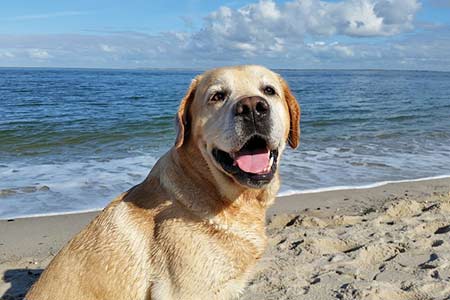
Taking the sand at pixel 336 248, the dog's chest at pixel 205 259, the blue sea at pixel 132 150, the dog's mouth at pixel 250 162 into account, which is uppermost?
the dog's mouth at pixel 250 162

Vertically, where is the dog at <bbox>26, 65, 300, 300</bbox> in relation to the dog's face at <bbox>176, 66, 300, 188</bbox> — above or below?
below

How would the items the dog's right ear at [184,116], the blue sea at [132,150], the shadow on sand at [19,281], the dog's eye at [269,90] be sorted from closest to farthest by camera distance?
1. the dog's right ear at [184,116]
2. the dog's eye at [269,90]
3. the shadow on sand at [19,281]
4. the blue sea at [132,150]

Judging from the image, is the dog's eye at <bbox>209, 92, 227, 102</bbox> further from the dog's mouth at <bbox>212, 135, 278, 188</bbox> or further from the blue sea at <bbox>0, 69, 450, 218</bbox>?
the blue sea at <bbox>0, 69, 450, 218</bbox>

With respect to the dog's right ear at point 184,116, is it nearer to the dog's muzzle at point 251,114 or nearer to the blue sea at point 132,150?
the dog's muzzle at point 251,114

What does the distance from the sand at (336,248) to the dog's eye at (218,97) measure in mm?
1888

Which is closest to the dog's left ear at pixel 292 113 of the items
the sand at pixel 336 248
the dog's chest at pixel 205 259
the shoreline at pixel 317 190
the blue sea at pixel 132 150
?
the dog's chest at pixel 205 259

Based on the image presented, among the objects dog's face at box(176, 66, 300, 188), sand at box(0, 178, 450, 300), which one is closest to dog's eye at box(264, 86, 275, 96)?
dog's face at box(176, 66, 300, 188)

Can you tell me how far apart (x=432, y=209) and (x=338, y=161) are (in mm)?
3930

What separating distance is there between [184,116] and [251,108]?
21.9 inches

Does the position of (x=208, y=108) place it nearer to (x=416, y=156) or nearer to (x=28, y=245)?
(x=28, y=245)

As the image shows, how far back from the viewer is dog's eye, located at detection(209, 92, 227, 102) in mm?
3156

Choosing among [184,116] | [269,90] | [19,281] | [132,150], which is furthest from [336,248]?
[132,150]

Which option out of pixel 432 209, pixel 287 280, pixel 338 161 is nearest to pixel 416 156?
pixel 338 161

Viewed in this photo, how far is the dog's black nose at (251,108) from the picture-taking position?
2869 millimetres
